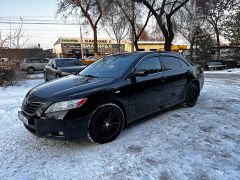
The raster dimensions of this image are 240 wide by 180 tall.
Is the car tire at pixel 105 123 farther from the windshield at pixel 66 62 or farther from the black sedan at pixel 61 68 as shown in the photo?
the windshield at pixel 66 62

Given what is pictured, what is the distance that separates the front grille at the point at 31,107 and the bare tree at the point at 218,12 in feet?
75.6

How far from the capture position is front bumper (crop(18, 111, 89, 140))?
11.6 feet

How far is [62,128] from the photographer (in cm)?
354

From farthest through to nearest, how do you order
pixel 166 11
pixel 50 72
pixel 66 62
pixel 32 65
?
pixel 32 65 < pixel 166 11 < pixel 66 62 < pixel 50 72

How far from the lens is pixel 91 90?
3.80 m

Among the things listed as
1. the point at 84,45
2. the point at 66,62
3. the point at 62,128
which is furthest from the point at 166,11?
the point at 84,45

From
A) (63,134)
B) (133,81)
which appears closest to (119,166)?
(63,134)

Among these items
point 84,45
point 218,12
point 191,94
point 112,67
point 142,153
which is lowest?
point 142,153

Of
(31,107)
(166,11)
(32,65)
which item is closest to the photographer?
(31,107)

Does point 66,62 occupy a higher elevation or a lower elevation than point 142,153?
higher

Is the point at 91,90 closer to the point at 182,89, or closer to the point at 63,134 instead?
the point at 63,134

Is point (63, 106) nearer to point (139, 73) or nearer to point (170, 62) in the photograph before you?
point (139, 73)

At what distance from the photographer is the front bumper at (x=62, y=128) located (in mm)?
3535

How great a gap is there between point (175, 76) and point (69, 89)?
2.60 metres
